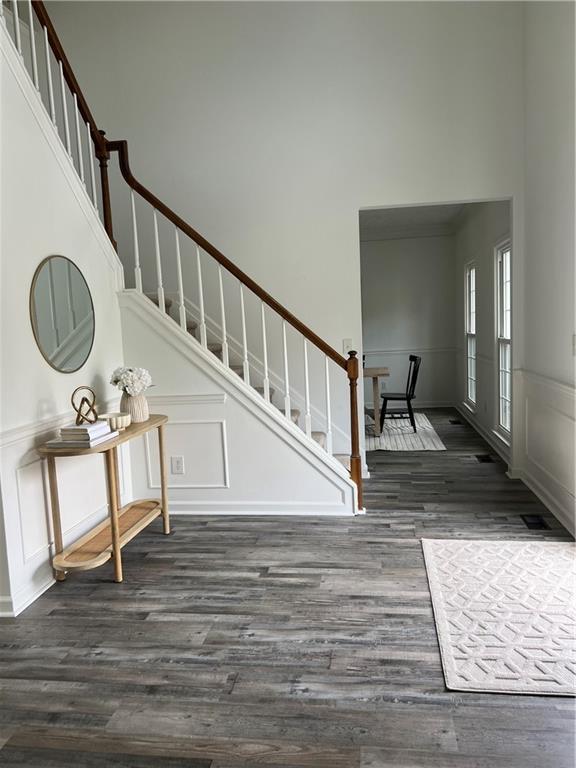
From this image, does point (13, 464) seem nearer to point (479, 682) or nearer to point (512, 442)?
point (479, 682)

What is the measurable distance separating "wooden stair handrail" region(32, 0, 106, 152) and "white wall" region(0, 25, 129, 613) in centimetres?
58

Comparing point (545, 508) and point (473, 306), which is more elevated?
point (473, 306)

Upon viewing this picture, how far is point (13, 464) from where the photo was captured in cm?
260

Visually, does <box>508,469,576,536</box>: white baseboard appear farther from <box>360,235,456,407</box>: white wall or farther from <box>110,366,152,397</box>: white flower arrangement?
<box>360,235,456,407</box>: white wall

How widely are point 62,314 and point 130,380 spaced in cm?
53

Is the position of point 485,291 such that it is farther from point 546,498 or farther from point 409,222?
point 546,498

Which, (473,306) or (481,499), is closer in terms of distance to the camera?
(481,499)

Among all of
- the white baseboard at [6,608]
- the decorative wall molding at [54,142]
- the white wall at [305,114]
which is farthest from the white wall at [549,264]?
the white baseboard at [6,608]

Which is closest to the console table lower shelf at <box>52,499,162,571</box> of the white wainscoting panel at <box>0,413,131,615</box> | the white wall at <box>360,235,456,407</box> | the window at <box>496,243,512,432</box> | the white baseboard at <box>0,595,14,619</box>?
the white wainscoting panel at <box>0,413,131,615</box>

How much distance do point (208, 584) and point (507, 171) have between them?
374 centimetres

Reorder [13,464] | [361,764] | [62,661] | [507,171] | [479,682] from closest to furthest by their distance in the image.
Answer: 1. [361,764]
2. [479,682]
3. [62,661]
4. [13,464]
5. [507,171]

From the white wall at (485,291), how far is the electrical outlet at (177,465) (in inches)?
114

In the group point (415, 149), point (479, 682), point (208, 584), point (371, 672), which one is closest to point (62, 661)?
point (208, 584)

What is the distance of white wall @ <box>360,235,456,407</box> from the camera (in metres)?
8.05
